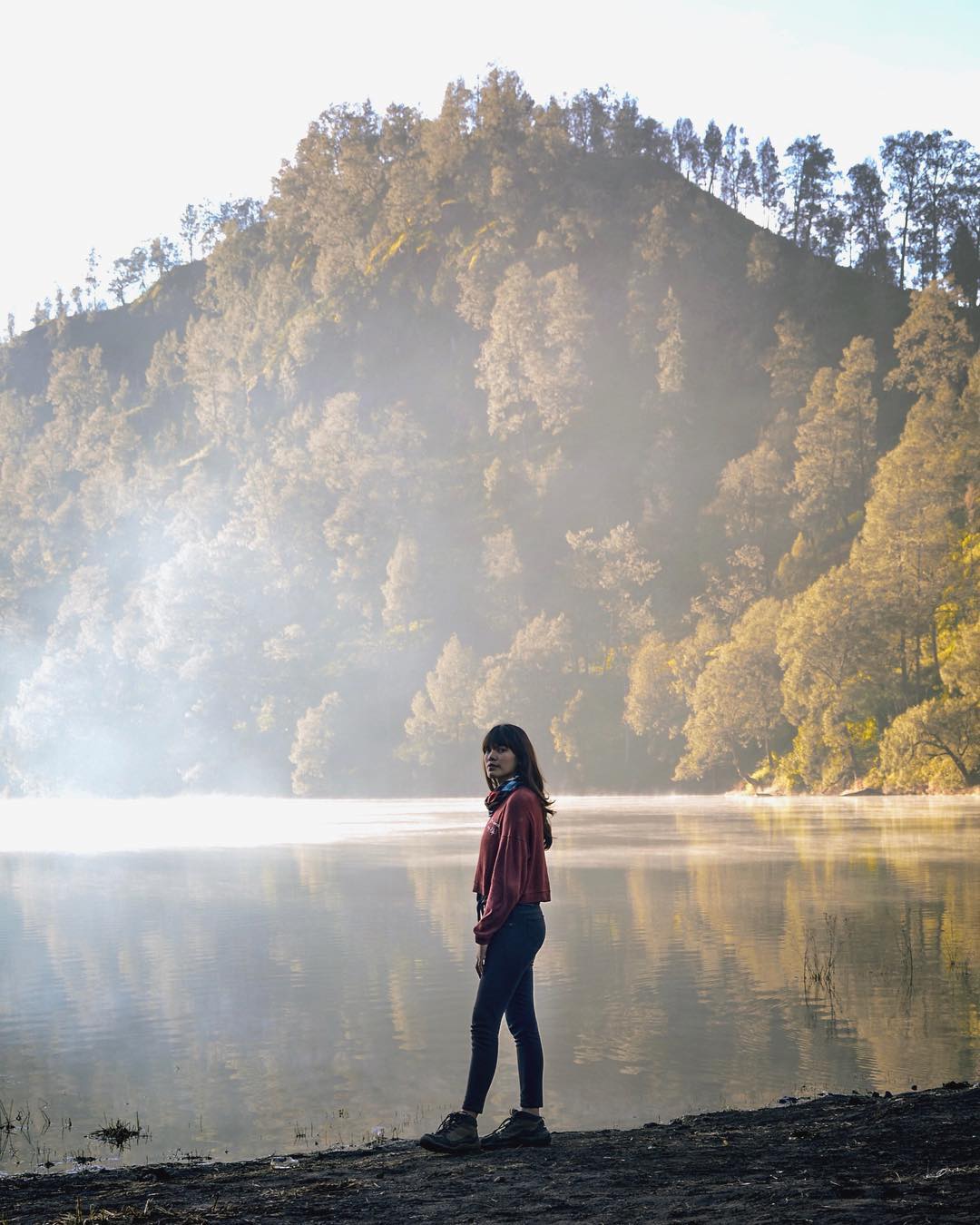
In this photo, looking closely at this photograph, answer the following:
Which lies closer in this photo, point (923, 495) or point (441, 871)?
point (441, 871)

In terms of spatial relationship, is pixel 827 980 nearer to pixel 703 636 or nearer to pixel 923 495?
pixel 923 495

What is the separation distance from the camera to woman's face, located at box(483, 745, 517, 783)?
8914 millimetres

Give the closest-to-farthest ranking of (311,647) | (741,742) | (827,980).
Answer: (827,980)
(741,742)
(311,647)

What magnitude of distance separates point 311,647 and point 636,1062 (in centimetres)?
11591

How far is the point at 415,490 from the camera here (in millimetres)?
126812

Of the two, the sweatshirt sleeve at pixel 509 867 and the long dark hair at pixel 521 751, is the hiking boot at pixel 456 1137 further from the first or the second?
the long dark hair at pixel 521 751

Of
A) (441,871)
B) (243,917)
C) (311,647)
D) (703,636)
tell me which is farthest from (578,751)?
(243,917)

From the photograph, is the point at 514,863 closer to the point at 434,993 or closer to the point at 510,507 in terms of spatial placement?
the point at 434,993

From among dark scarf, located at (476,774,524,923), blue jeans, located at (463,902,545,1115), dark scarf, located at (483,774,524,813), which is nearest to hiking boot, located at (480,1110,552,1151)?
blue jeans, located at (463,902,545,1115)

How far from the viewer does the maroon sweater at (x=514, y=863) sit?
28.5ft

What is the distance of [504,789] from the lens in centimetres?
896

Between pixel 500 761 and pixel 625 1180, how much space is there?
8.51 ft

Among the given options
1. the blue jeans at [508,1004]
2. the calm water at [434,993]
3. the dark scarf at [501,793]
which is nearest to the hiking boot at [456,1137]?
the blue jeans at [508,1004]

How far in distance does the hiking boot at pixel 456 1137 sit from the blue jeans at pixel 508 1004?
123 mm
